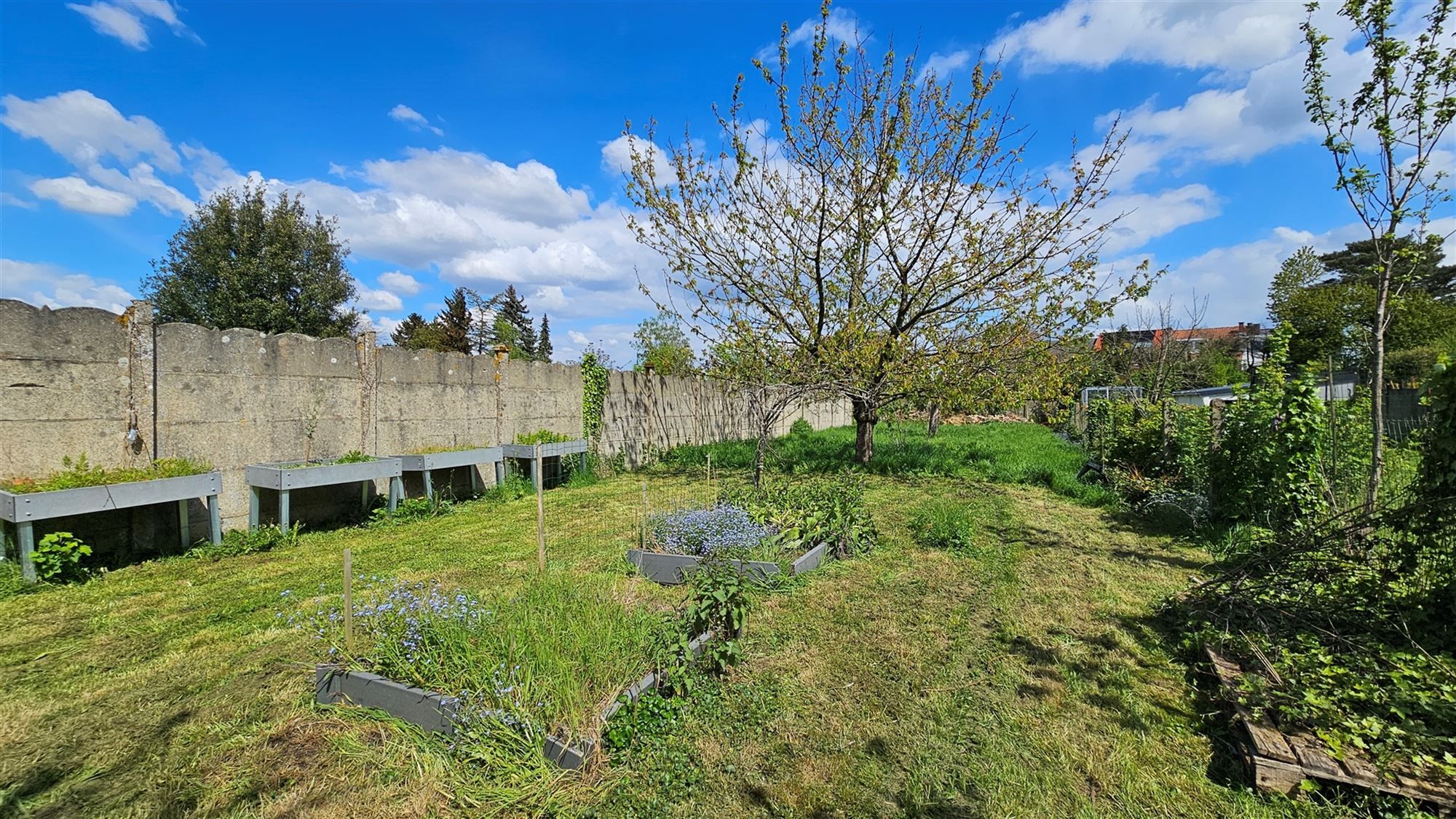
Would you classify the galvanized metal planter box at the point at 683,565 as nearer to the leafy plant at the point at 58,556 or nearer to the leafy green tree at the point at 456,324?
the leafy plant at the point at 58,556

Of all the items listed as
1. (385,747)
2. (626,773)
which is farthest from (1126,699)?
(385,747)

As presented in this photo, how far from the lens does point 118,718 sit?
2645 mm

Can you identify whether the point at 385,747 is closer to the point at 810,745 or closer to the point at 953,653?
the point at 810,745

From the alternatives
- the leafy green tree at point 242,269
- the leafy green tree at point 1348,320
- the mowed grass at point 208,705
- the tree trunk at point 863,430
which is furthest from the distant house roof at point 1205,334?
the leafy green tree at point 242,269

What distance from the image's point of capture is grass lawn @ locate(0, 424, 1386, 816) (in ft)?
7.06

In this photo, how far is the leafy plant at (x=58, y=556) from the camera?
4.25m

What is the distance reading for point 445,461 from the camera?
286 inches

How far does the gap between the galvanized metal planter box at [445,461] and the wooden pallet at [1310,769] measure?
24.5ft

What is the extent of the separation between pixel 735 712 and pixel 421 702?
1.38 meters

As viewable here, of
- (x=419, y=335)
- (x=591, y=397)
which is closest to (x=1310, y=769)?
(x=591, y=397)

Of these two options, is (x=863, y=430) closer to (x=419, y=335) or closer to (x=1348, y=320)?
(x=1348, y=320)

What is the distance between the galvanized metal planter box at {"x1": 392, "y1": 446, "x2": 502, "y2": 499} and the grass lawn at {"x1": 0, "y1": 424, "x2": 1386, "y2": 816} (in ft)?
6.78

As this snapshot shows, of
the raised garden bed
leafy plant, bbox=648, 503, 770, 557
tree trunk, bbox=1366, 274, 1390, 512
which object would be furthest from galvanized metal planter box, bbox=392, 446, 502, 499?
tree trunk, bbox=1366, 274, 1390, 512

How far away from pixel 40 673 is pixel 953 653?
4.97 metres
